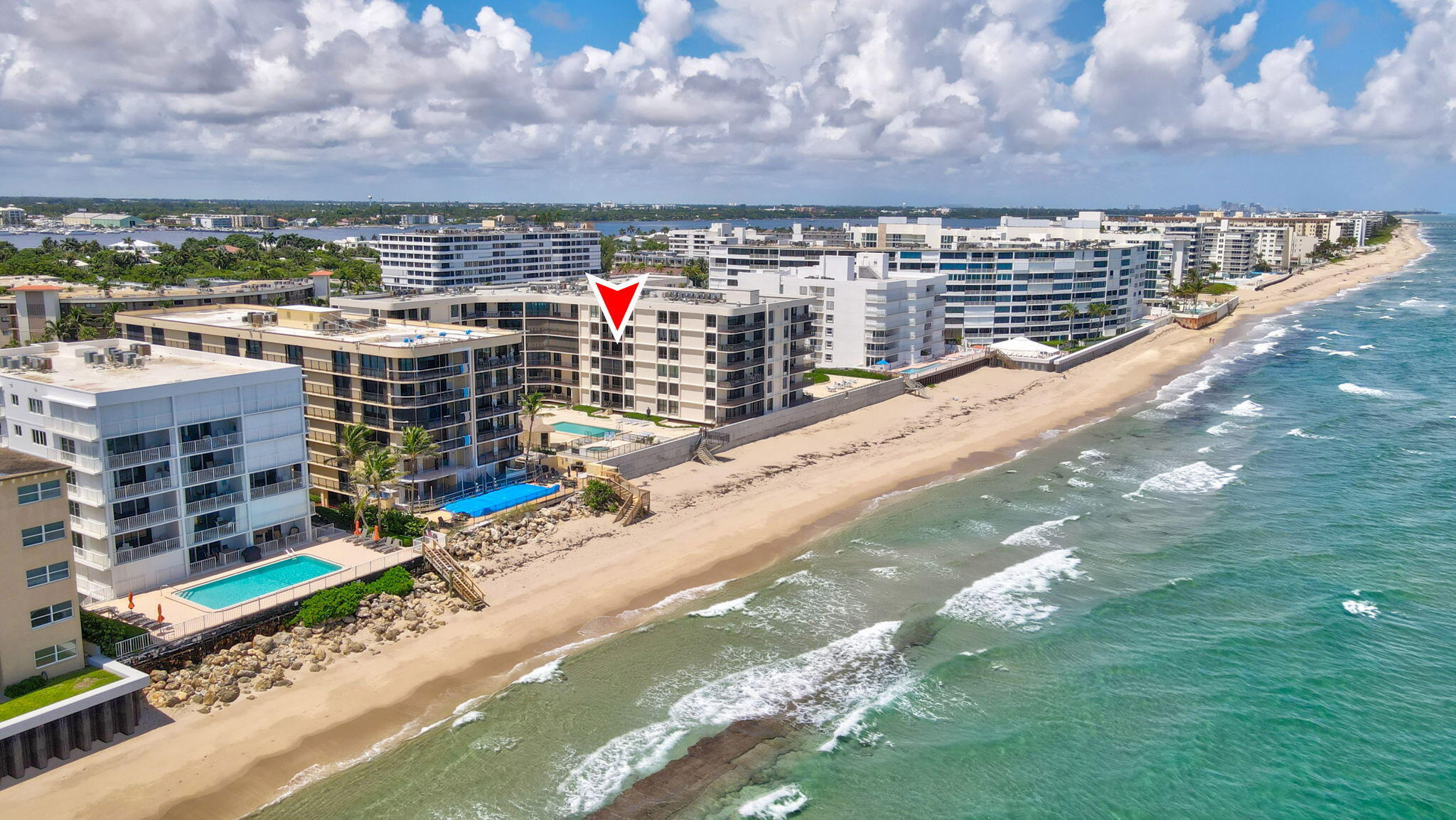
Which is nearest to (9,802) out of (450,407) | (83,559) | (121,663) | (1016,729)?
(121,663)

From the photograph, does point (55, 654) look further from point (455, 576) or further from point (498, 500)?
point (498, 500)

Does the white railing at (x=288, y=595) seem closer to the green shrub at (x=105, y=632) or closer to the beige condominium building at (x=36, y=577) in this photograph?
the green shrub at (x=105, y=632)

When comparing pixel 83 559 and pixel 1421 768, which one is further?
pixel 83 559

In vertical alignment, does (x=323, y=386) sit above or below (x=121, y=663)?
above

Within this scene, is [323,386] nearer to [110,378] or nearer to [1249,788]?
[110,378]

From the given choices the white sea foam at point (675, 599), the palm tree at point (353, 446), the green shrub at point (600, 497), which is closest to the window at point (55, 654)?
the palm tree at point (353, 446)

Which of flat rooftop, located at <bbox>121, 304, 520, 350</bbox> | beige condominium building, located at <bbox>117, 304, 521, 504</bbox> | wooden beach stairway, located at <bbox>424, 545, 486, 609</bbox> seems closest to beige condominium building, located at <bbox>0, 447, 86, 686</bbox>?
wooden beach stairway, located at <bbox>424, 545, 486, 609</bbox>

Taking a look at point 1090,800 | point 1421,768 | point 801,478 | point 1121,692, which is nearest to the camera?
point 1090,800

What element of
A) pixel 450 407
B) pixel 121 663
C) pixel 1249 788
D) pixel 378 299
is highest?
pixel 378 299
